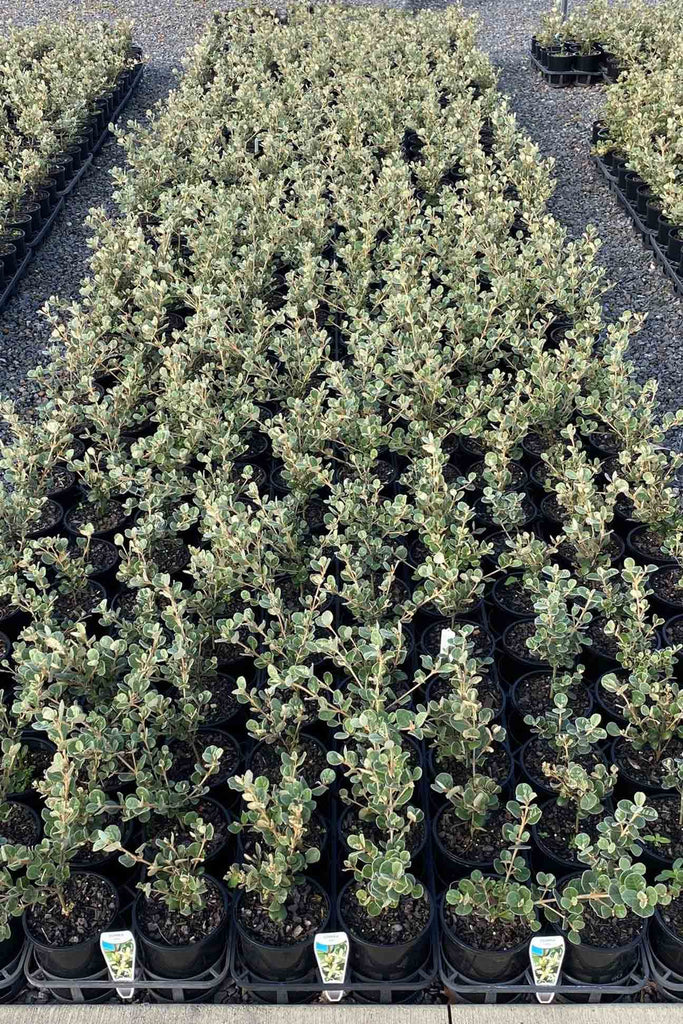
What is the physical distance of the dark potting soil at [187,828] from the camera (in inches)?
91.4

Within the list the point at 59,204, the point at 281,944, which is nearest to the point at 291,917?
the point at 281,944

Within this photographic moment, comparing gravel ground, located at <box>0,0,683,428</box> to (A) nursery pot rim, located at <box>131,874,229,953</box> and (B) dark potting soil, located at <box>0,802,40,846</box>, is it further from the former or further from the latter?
(A) nursery pot rim, located at <box>131,874,229,953</box>

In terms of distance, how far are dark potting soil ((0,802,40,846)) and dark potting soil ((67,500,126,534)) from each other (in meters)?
1.21

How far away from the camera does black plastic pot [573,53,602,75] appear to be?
9.04m

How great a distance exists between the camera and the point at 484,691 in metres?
2.75

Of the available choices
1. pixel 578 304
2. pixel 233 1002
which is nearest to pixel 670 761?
pixel 233 1002

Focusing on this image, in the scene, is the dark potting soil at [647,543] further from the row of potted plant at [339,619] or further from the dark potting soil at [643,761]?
the dark potting soil at [643,761]

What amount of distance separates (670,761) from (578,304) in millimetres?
2749

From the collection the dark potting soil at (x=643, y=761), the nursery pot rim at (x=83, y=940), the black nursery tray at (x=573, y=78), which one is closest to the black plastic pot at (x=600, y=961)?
the dark potting soil at (x=643, y=761)

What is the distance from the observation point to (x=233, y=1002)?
2.17 m

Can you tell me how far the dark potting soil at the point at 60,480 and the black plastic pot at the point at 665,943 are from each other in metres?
2.71

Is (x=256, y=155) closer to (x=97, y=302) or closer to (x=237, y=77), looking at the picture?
(x=237, y=77)

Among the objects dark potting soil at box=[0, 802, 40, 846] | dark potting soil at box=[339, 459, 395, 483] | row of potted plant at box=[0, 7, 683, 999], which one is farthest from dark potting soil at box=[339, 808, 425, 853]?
dark potting soil at box=[339, 459, 395, 483]

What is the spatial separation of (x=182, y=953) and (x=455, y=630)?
4.26 ft
